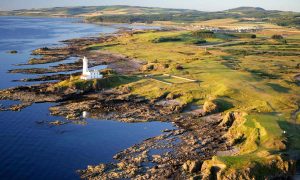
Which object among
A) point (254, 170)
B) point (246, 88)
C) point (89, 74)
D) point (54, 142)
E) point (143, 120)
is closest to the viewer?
point (254, 170)

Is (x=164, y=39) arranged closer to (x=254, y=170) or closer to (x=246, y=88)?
(x=246, y=88)

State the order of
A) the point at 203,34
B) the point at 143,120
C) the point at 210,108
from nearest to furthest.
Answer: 1. the point at 143,120
2. the point at 210,108
3. the point at 203,34

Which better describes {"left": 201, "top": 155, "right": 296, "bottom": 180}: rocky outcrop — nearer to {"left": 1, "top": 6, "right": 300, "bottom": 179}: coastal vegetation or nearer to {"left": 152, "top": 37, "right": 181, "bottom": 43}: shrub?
{"left": 1, "top": 6, "right": 300, "bottom": 179}: coastal vegetation

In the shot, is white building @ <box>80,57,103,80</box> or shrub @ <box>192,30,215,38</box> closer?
white building @ <box>80,57,103,80</box>

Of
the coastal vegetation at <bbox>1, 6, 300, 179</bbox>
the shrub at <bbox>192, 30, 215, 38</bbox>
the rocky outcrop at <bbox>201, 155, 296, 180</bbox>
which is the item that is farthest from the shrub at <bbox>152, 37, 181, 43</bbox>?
the rocky outcrop at <bbox>201, 155, 296, 180</bbox>

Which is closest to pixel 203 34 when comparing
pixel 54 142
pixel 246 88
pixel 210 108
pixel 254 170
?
pixel 246 88

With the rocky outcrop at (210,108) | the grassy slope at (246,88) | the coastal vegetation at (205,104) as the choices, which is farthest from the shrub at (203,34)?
the rocky outcrop at (210,108)
